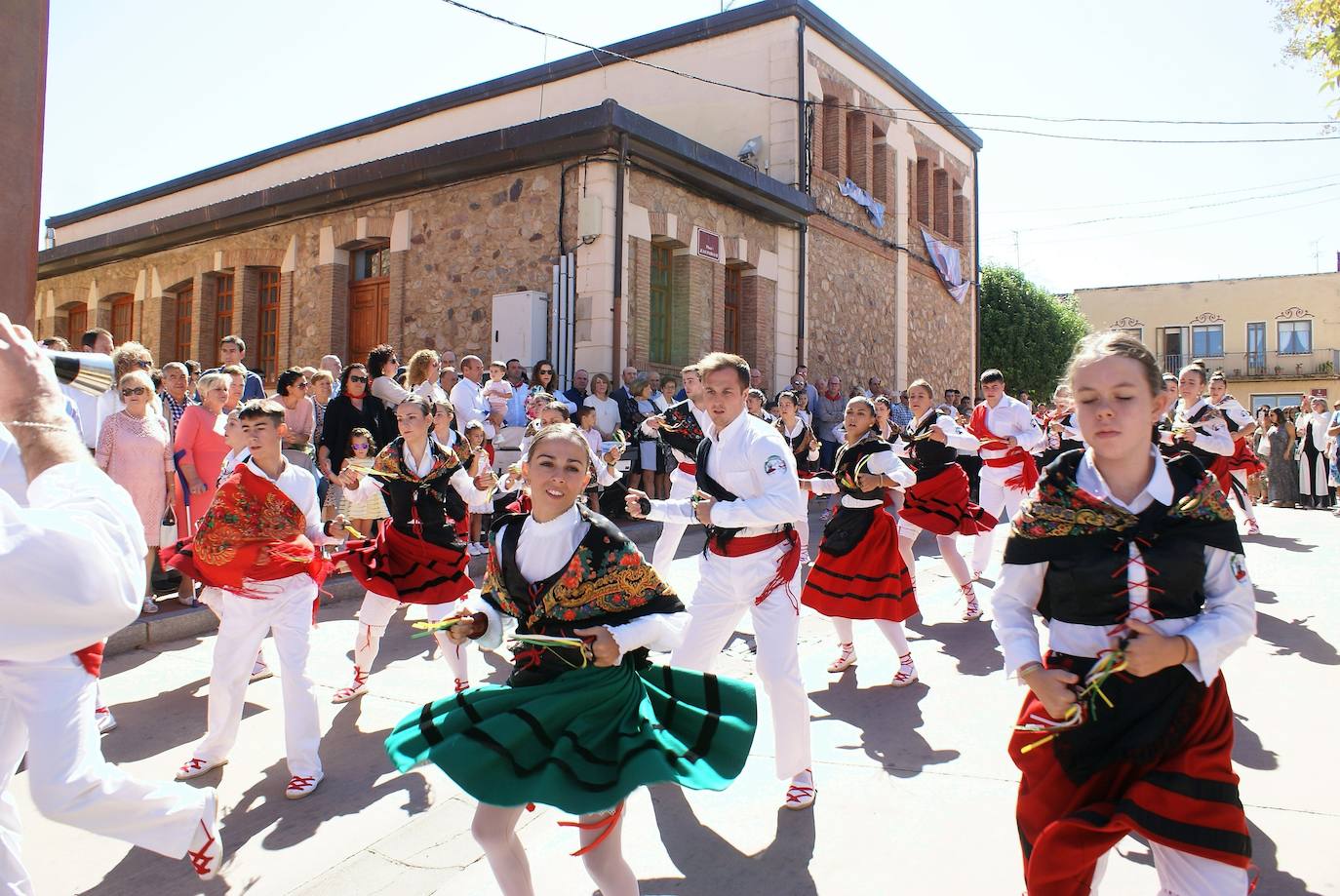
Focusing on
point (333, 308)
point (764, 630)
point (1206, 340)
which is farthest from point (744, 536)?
point (1206, 340)

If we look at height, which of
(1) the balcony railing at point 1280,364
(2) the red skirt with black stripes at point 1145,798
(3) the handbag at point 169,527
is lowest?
(2) the red skirt with black stripes at point 1145,798

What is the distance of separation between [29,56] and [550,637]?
222 inches

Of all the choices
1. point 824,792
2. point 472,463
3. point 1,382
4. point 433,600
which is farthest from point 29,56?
point 824,792

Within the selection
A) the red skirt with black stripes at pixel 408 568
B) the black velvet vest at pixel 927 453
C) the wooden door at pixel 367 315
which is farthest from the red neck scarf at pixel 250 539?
the wooden door at pixel 367 315

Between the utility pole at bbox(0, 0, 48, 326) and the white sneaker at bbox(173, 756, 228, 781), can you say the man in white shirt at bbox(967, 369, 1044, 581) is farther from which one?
the utility pole at bbox(0, 0, 48, 326)

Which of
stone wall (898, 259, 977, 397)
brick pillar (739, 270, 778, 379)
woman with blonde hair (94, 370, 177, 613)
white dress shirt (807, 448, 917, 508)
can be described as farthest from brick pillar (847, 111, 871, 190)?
woman with blonde hair (94, 370, 177, 613)

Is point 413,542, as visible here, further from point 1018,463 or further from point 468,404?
point 1018,463

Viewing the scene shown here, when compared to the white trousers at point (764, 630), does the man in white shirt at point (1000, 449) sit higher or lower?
higher

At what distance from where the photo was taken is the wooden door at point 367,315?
16219mm

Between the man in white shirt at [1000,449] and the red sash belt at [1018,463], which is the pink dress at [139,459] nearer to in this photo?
the man in white shirt at [1000,449]

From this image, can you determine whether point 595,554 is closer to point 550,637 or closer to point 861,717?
point 550,637

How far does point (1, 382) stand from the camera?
1979 mm

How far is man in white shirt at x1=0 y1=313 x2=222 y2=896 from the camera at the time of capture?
1.78 metres

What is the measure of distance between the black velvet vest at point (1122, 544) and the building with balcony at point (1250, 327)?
42.0m
